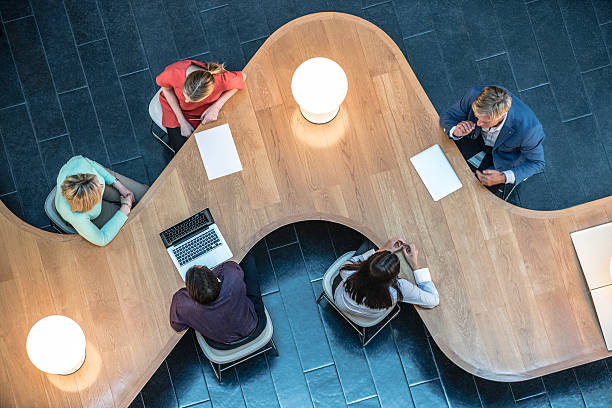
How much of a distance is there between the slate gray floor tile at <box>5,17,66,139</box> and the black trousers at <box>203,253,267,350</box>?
1.85 metres

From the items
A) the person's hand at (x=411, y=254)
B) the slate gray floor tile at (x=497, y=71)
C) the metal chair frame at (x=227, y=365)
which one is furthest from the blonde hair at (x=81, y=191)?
the slate gray floor tile at (x=497, y=71)

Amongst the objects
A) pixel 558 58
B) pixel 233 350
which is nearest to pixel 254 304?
pixel 233 350

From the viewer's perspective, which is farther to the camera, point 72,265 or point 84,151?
point 84,151

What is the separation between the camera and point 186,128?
2.95 meters

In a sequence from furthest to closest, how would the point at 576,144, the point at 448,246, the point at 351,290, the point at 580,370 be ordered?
the point at 576,144 → the point at 580,370 → the point at 448,246 → the point at 351,290

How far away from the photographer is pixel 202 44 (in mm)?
3713

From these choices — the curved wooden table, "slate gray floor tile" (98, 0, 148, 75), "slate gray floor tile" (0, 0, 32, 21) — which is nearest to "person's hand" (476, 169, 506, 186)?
the curved wooden table

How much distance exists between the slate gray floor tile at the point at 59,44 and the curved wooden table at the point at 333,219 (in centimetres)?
140

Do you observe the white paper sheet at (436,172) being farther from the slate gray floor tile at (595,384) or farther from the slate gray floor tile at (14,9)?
the slate gray floor tile at (14,9)

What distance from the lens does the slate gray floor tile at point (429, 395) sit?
3277mm

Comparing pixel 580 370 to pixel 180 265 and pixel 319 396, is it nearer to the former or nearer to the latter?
pixel 319 396

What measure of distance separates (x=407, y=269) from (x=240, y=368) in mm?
1414

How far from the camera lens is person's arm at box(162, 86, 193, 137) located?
2.90 meters

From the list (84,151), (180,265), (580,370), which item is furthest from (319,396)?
(84,151)
